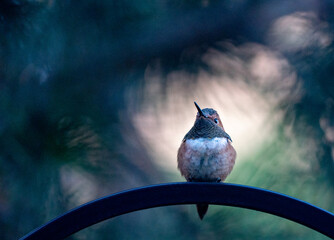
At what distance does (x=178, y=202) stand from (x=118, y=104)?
1.76 metres

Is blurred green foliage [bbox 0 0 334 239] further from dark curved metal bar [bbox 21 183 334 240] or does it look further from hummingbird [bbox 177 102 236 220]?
Answer: dark curved metal bar [bbox 21 183 334 240]

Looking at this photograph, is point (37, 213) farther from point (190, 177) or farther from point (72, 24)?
point (190, 177)

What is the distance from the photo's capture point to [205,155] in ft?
4.92

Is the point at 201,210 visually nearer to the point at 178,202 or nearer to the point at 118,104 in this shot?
the point at 178,202

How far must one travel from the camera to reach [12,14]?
8.38ft

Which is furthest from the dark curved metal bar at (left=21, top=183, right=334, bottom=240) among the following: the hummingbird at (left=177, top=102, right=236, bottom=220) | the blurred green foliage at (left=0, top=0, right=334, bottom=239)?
the blurred green foliage at (left=0, top=0, right=334, bottom=239)

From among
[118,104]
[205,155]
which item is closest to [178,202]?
[205,155]

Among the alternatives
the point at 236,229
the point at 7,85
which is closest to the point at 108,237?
the point at 236,229

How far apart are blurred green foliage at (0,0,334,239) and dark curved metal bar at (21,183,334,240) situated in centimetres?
151

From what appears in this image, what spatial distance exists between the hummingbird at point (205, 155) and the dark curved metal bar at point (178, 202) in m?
0.50

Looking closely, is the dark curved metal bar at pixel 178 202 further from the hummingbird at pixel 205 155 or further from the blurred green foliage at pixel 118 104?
the blurred green foliage at pixel 118 104

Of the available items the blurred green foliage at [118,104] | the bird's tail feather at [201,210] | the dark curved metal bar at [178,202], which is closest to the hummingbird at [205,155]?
the bird's tail feather at [201,210]

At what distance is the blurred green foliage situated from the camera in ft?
8.21

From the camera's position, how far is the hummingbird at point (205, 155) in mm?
1500
